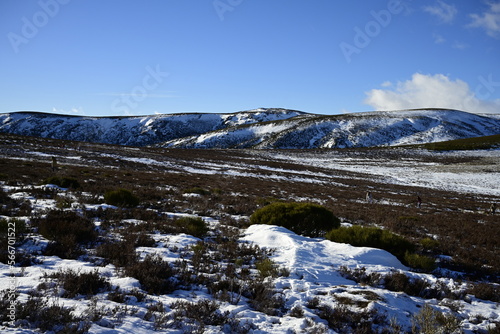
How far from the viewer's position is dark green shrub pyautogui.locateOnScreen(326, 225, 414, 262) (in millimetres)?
8406

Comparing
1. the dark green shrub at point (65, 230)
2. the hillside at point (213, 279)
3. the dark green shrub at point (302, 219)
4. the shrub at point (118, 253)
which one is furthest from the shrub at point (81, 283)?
the dark green shrub at point (302, 219)

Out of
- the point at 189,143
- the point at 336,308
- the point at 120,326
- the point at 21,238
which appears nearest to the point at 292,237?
the point at 336,308

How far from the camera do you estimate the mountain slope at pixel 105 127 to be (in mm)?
161875

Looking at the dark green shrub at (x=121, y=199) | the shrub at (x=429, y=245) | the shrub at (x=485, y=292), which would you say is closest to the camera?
the shrub at (x=485, y=292)

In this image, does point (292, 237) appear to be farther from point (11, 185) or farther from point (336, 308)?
point (11, 185)

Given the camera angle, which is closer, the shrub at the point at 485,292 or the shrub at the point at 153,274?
the shrub at the point at 153,274

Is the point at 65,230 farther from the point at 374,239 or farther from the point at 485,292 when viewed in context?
the point at 485,292

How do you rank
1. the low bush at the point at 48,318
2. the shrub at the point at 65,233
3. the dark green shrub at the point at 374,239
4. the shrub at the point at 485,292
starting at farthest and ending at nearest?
the dark green shrub at the point at 374,239 < the shrub at the point at 65,233 < the shrub at the point at 485,292 < the low bush at the point at 48,318

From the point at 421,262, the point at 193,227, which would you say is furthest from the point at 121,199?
the point at 421,262

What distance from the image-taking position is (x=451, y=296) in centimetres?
573

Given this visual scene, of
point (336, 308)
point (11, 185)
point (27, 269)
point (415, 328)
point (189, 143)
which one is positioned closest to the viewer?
point (415, 328)

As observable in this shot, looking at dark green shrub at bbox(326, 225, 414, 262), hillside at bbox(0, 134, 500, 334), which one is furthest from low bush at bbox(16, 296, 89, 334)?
dark green shrub at bbox(326, 225, 414, 262)

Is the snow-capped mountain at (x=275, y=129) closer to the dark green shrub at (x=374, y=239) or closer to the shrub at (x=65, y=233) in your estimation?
the dark green shrub at (x=374, y=239)

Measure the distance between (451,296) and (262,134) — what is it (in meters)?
142
